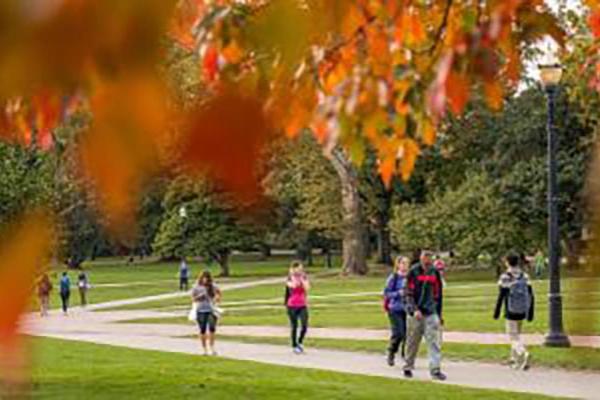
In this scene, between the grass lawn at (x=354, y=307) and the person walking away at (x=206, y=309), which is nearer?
the person walking away at (x=206, y=309)

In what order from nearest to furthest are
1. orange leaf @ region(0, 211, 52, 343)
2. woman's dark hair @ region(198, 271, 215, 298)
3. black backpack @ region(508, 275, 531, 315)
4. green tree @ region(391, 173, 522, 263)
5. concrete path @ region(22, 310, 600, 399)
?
orange leaf @ region(0, 211, 52, 343)
concrete path @ region(22, 310, 600, 399)
black backpack @ region(508, 275, 531, 315)
woman's dark hair @ region(198, 271, 215, 298)
green tree @ region(391, 173, 522, 263)

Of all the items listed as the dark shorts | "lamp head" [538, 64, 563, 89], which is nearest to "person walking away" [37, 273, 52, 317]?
"lamp head" [538, 64, 563, 89]

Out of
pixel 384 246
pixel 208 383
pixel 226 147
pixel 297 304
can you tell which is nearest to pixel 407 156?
pixel 226 147

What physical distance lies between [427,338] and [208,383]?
8.81ft

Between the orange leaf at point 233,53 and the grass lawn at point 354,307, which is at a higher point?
the orange leaf at point 233,53

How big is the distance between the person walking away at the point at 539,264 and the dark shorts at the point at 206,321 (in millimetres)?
27440

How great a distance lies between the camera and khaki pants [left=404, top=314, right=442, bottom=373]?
46.3ft

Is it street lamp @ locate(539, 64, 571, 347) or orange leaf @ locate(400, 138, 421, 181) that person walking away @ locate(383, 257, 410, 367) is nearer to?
street lamp @ locate(539, 64, 571, 347)

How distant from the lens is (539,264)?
4691 centimetres

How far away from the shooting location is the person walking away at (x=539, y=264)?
44.8 m

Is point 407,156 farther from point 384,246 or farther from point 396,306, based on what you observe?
point 384,246

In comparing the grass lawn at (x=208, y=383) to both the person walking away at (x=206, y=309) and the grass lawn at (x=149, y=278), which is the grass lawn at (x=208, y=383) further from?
the grass lawn at (x=149, y=278)

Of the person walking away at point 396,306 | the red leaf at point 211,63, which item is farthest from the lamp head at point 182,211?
the person walking away at point 396,306

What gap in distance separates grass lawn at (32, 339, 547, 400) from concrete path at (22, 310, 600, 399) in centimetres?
60
